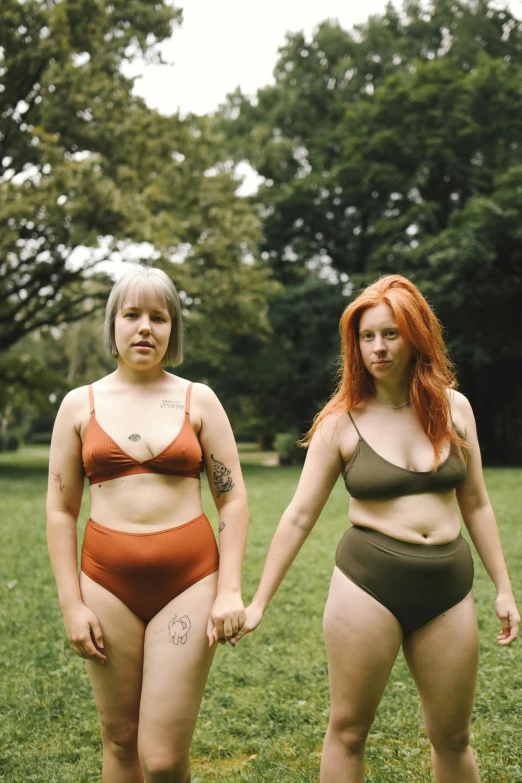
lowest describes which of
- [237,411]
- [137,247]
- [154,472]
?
[237,411]

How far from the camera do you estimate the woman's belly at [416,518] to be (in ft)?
7.95

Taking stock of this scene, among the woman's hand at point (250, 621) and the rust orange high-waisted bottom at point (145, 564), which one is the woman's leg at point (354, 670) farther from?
the rust orange high-waisted bottom at point (145, 564)

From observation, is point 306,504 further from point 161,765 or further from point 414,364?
point 161,765

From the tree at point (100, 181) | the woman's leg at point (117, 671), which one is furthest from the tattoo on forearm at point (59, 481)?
the tree at point (100, 181)

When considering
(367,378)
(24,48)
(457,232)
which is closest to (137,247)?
(24,48)

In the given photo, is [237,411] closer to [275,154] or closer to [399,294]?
[275,154]

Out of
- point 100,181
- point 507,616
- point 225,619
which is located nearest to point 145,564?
point 225,619

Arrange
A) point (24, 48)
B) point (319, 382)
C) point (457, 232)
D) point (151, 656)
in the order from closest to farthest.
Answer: point (151, 656)
point (24, 48)
point (457, 232)
point (319, 382)

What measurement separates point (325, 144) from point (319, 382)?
10.4 m

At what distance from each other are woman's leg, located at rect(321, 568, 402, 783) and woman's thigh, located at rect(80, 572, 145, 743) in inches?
27.6

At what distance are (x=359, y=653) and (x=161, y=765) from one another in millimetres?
766

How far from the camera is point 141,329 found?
2455 millimetres

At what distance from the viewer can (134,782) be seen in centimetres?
245

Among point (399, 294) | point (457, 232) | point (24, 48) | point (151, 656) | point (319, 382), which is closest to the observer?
point (151, 656)
